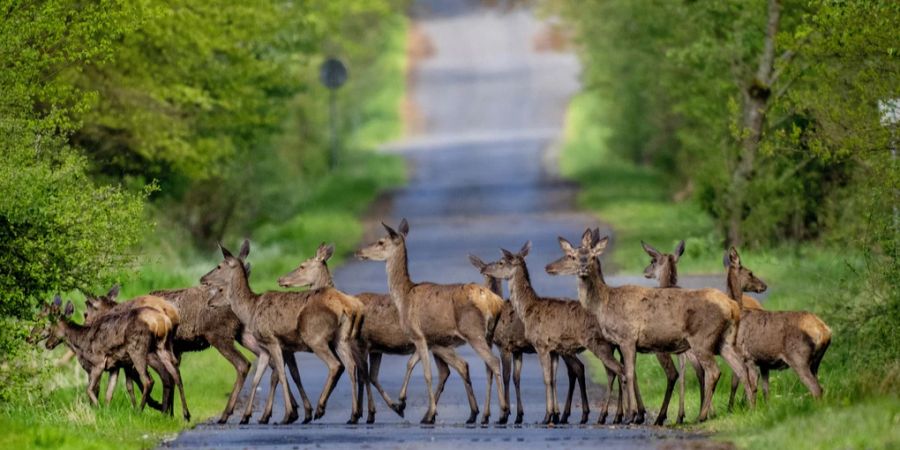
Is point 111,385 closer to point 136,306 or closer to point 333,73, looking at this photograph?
point 136,306

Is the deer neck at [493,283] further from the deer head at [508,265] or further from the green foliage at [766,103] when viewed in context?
the green foliage at [766,103]

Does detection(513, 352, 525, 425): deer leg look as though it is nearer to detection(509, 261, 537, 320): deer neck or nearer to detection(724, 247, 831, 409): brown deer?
detection(509, 261, 537, 320): deer neck

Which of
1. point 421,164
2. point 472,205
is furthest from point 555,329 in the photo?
point 421,164

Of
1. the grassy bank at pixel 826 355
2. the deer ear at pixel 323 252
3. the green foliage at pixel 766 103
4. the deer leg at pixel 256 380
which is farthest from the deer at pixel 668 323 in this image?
the deer leg at pixel 256 380

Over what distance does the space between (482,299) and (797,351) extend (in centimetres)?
322

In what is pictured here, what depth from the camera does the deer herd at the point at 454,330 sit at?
800 inches

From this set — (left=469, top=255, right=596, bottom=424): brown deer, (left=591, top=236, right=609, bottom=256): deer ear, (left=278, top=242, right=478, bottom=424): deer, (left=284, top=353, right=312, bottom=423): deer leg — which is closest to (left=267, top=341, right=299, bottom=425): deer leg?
(left=284, top=353, right=312, bottom=423): deer leg

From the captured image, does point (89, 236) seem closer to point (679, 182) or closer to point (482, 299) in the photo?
point (482, 299)

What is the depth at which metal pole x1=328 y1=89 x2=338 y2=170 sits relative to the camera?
207 ft

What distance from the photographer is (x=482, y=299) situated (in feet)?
70.0

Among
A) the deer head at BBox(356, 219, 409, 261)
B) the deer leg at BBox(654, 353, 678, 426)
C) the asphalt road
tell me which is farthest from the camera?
the deer head at BBox(356, 219, 409, 261)

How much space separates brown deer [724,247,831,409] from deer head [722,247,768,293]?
726 mm

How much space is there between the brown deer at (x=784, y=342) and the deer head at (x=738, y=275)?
2.38ft

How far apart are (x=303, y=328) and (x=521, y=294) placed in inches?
88.9
